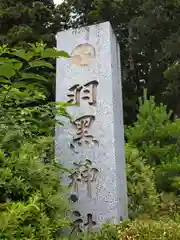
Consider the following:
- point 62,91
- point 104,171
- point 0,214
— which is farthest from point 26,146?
point 62,91

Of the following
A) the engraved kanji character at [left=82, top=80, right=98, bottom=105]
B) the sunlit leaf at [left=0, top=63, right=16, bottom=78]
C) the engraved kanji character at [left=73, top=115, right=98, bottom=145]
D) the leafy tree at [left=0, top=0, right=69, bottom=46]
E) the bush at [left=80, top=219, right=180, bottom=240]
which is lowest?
the bush at [left=80, top=219, right=180, bottom=240]

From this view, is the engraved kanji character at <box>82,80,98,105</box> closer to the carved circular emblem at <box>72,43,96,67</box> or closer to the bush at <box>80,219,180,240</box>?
the carved circular emblem at <box>72,43,96,67</box>

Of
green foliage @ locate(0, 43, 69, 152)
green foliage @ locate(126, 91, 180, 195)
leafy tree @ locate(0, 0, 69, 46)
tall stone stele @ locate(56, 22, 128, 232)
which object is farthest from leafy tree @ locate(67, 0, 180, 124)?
green foliage @ locate(0, 43, 69, 152)

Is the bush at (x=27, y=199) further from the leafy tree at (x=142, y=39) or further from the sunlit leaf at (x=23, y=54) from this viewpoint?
the leafy tree at (x=142, y=39)

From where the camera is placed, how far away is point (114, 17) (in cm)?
1269

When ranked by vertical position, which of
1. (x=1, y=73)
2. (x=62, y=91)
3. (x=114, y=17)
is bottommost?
(x=1, y=73)

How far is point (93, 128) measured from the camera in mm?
3035

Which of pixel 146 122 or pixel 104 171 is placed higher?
pixel 146 122

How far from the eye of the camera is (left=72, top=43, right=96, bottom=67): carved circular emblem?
3.21m

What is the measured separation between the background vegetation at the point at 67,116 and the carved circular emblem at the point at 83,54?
0.42 meters

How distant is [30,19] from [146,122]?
6.04 m

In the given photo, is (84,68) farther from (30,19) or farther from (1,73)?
(30,19)

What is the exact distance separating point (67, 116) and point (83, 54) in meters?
0.99

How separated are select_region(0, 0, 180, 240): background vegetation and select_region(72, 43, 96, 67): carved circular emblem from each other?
42 cm
